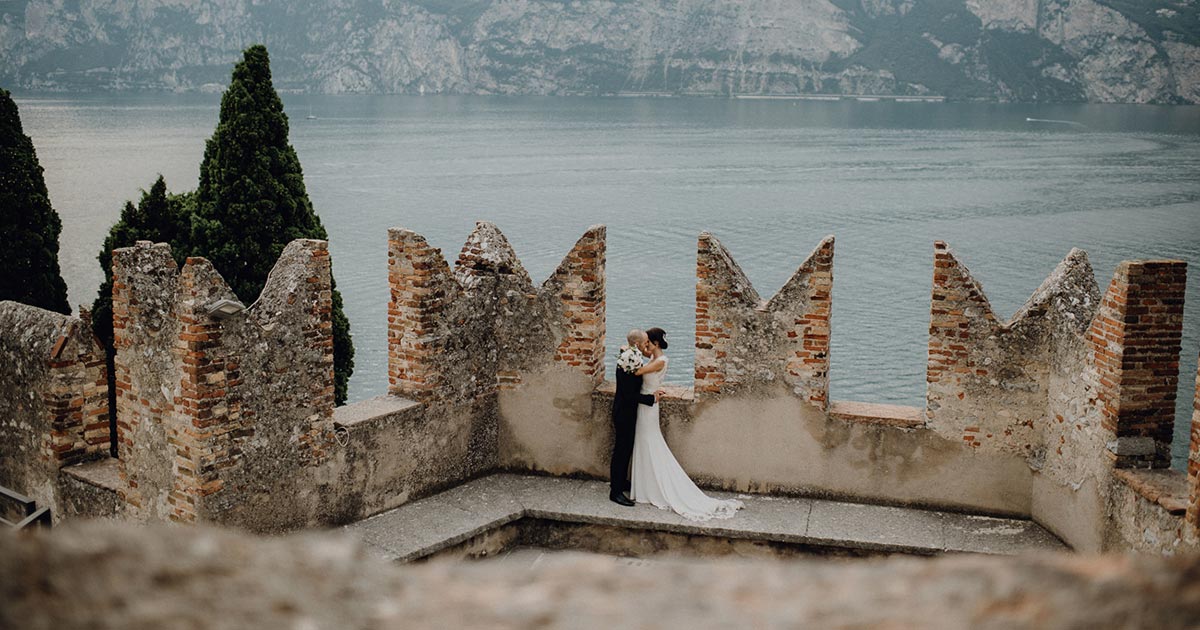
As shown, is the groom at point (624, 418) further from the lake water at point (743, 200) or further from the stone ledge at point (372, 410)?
the lake water at point (743, 200)

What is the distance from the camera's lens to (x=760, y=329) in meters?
10.2

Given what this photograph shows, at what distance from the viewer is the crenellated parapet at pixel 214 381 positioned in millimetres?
8398

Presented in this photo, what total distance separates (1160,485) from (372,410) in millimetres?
6283

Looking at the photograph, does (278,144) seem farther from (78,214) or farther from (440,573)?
(78,214)

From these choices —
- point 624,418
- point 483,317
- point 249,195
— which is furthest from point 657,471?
point 249,195

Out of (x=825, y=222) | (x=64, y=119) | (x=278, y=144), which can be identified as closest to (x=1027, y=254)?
(x=825, y=222)

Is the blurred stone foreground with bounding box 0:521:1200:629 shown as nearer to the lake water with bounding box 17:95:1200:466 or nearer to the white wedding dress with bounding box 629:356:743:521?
the white wedding dress with bounding box 629:356:743:521

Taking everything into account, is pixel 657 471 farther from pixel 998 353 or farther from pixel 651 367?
pixel 998 353

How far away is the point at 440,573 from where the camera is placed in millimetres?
1850

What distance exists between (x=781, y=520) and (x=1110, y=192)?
2494 inches

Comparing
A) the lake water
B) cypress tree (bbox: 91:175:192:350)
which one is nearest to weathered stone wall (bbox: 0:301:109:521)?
cypress tree (bbox: 91:175:192:350)

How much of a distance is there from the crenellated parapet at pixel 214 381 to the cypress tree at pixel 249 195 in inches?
337

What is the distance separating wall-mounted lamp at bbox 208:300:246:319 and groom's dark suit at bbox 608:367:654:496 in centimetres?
345

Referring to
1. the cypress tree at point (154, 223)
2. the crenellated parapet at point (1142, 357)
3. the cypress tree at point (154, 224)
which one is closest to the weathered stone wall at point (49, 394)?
the cypress tree at point (154, 223)
